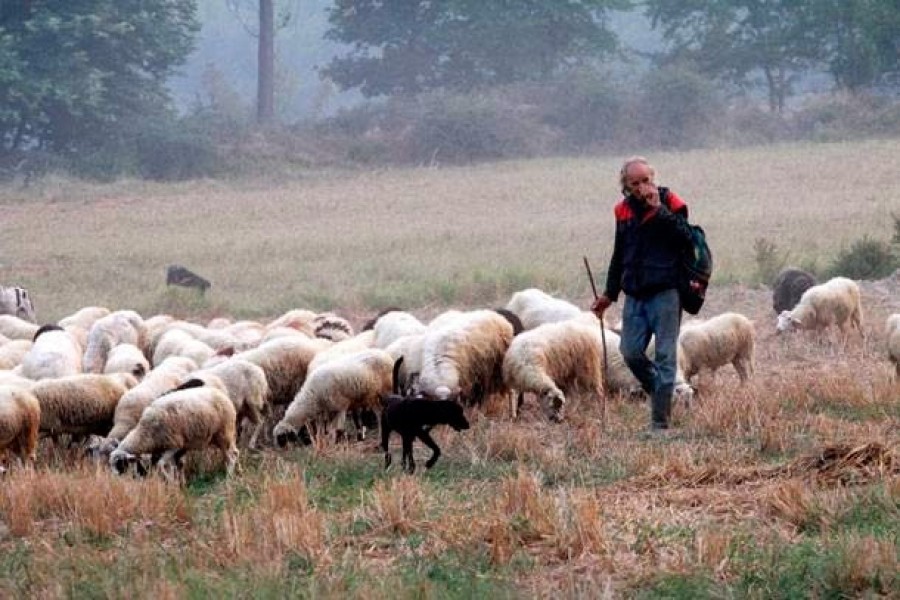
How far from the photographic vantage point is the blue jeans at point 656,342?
9.72 metres

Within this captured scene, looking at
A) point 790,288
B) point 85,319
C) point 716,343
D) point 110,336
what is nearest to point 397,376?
point 716,343

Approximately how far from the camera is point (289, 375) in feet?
37.4

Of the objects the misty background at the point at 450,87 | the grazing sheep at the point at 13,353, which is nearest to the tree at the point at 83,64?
the misty background at the point at 450,87

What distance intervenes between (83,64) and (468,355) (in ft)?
108

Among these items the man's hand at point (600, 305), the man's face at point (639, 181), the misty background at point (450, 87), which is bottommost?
the man's hand at point (600, 305)

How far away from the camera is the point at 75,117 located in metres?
42.3

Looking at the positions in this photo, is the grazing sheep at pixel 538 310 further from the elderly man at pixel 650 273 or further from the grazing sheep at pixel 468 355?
the elderly man at pixel 650 273

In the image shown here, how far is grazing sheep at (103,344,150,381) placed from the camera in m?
11.8

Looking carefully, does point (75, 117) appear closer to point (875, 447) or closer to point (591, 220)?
point (591, 220)

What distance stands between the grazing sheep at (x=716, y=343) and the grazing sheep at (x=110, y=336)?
16.5 feet

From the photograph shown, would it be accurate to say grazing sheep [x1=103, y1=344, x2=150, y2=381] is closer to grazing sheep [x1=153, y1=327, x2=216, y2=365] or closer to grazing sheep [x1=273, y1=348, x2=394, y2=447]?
grazing sheep [x1=153, y1=327, x2=216, y2=365]

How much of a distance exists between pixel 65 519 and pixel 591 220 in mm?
21214

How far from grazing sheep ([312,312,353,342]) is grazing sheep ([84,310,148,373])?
64.3 inches

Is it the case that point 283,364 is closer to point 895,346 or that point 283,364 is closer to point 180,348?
point 180,348
